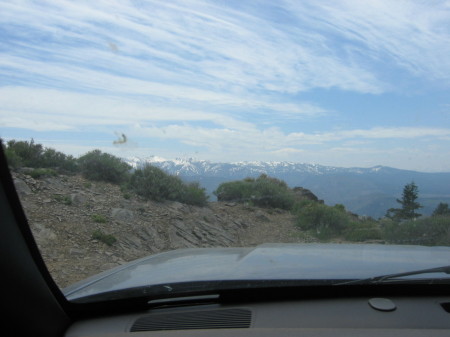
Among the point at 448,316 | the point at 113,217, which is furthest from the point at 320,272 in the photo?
the point at 113,217

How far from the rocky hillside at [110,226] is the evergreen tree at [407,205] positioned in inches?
118

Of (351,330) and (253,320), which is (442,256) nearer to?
(351,330)

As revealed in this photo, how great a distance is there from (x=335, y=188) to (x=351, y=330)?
2701 cm

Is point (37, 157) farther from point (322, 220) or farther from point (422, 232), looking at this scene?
point (422, 232)

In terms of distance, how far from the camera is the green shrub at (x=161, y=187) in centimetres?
1539

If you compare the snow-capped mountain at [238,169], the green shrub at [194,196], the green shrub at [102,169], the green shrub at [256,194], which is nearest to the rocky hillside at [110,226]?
the green shrub at [194,196]

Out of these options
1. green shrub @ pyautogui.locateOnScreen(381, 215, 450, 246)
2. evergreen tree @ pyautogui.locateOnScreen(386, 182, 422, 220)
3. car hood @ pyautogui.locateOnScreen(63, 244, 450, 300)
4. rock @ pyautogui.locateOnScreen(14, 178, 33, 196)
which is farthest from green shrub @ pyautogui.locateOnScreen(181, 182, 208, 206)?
car hood @ pyautogui.locateOnScreen(63, 244, 450, 300)

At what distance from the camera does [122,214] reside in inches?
505

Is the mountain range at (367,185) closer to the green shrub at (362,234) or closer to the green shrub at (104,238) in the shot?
the green shrub at (362,234)

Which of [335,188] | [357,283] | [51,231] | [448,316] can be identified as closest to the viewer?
[448,316]

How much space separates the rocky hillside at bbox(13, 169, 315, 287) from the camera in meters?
9.56

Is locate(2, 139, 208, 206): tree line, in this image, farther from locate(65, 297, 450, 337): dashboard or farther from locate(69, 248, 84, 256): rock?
locate(65, 297, 450, 337): dashboard

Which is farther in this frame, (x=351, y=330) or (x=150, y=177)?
(x=150, y=177)

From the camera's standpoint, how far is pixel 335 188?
28922 mm
